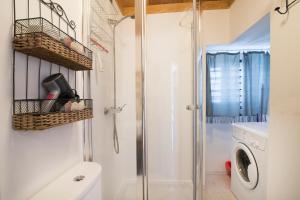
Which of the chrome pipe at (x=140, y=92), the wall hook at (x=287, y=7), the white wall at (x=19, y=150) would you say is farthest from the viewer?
the chrome pipe at (x=140, y=92)

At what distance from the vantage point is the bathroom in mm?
868

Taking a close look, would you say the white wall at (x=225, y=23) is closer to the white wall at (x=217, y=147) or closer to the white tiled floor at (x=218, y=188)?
the white wall at (x=217, y=147)

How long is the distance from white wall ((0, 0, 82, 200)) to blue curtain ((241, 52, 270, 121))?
2.60 meters

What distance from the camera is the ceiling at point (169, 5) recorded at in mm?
1941

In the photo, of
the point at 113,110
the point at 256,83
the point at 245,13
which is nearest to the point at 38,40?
the point at 113,110

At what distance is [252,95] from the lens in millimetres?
2775

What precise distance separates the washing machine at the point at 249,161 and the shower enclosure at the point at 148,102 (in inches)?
18.0

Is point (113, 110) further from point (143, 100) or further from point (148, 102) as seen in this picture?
point (143, 100)

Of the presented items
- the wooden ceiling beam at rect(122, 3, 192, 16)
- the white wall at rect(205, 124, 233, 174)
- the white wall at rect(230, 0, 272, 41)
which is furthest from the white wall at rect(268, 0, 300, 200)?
the white wall at rect(205, 124, 233, 174)

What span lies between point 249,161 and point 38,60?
7.02ft

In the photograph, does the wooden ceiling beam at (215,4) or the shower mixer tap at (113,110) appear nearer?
the shower mixer tap at (113,110)

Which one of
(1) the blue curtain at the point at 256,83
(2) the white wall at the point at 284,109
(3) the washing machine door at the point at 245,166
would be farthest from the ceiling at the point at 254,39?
(3) the washing machine door at the point at 245,166

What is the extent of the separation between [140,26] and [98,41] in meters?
0.44

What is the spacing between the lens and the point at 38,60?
0.95 meters
